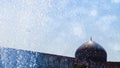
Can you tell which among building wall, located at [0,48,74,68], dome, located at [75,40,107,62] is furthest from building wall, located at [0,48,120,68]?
dome, located at [75,40,107,62]

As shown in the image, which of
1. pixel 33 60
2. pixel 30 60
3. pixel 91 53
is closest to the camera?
pixel 30 60

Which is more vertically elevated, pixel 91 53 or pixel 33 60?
pixel 91 53

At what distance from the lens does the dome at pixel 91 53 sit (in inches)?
974

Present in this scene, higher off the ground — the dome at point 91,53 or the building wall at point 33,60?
the dome at point 91,53

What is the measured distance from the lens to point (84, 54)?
980 inches

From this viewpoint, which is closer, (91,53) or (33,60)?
(33,60)

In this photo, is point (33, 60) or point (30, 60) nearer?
point (30, 60)

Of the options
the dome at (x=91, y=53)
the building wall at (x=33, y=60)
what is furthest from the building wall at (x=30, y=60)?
the dome at (x=91, y=53)

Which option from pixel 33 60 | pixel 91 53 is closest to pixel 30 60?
pixel 33 60

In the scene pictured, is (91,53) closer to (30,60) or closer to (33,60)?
(33,60)

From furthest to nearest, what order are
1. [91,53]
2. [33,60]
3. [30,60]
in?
[91,53] < [33,60] < [30,60]

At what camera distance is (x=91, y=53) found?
24.8 metres

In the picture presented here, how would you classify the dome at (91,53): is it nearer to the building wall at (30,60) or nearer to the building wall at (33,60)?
the building wall at (33,60)

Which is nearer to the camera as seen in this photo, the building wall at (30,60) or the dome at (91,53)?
the building wall at (30,60)
